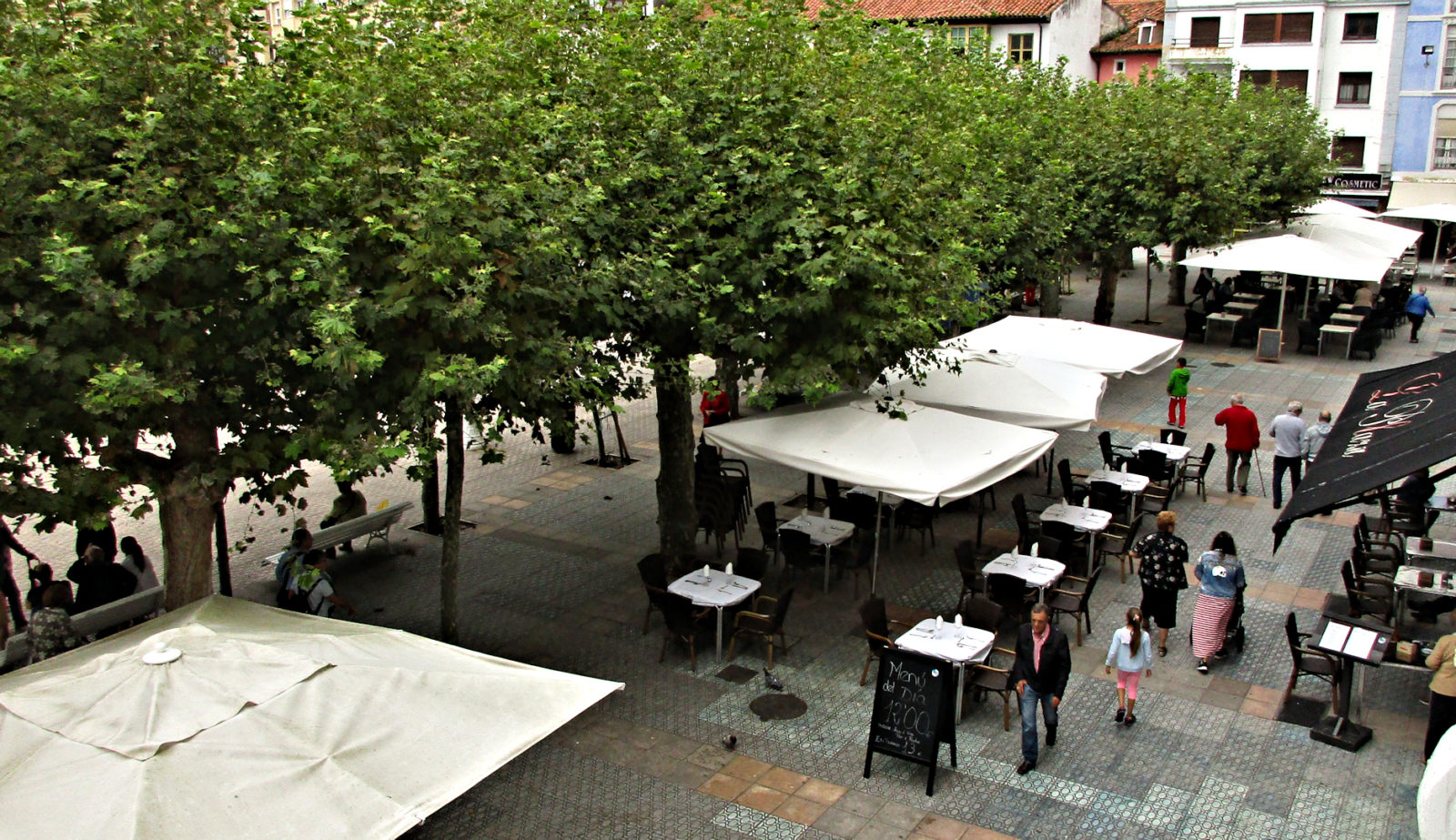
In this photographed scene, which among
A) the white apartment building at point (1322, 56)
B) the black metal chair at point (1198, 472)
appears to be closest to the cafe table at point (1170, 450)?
the black metal chair at point (1198, 472)

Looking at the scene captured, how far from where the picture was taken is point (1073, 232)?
2666cm

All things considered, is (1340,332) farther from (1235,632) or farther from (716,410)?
(1235,632)

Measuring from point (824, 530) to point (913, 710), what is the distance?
4.49 m

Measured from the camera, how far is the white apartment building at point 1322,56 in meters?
43.7

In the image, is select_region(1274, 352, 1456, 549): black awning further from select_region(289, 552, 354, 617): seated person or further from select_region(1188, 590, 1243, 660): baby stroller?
select_region(289, 552, 354, 617): seated person

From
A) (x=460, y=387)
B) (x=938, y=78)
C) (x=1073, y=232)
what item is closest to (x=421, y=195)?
(x=460, y=387)

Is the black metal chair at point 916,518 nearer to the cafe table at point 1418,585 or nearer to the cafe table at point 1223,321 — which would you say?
the cafe table at point 1418,585

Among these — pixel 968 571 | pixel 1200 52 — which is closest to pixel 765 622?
pixel 968 571

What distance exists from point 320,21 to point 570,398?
4.02 m

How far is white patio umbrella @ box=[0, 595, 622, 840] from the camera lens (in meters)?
6.08

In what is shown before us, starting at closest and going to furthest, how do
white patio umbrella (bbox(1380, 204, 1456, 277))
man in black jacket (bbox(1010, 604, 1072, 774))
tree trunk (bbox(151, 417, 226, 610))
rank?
man in black jacket (bbox(1010, 604, 1072, 774)) → tree trunk (bbox(151, 417, 226, 610)) → white patio umbrella (bbox(1380, 204, 1456, 277))

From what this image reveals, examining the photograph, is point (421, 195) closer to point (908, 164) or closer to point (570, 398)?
point (570, 398)

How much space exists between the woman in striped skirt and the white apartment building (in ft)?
121

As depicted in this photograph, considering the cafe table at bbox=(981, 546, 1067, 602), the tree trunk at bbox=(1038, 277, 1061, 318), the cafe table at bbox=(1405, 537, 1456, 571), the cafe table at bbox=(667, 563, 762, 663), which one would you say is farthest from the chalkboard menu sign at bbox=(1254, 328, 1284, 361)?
the cafe table at bbox=(667, 563, 762, 663)
